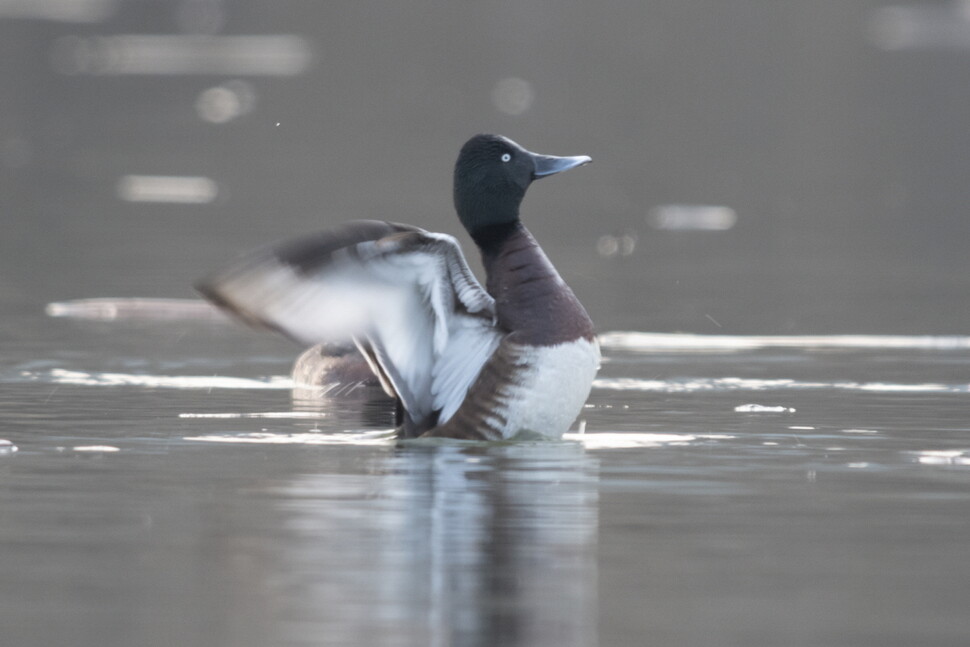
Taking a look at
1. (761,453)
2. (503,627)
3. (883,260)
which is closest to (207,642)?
(503,627)

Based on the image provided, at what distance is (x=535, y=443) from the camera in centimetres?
853

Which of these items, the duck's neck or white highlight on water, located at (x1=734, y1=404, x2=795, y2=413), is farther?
white highlight on water, located at (x1=734, y1=404, x2=795, y2=413)

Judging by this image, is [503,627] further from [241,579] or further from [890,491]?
[890,491]

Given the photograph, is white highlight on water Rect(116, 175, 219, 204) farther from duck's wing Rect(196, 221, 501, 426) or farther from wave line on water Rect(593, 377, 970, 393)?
duck's wing Rect(196, 221, 501, 426)

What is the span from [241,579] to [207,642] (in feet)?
2.36

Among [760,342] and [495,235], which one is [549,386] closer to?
[495,235]

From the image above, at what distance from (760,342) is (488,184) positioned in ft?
11.4

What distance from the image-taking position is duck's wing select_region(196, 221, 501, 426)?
8.22 meters

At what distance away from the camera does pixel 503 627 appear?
5504 mm

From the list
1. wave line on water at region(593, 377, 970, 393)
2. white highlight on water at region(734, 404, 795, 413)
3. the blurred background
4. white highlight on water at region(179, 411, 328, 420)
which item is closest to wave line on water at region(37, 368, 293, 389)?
white highlight on water at region(179, 411, 328, 420)

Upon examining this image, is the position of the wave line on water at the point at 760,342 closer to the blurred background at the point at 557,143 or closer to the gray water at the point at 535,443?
the gray water at the point at 535,443

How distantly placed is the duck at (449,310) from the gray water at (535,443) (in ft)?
0.60

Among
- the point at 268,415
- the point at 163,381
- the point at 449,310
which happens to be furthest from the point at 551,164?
the point at 163,381

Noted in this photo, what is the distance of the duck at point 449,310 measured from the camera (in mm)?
8250
